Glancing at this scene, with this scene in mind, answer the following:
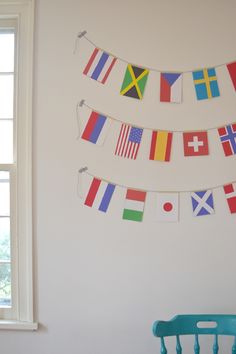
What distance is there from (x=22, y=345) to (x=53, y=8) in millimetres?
1978

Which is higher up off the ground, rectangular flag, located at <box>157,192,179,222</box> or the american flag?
the american flag

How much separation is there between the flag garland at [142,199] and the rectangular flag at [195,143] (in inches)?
8.4

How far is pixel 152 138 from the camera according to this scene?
203 cm

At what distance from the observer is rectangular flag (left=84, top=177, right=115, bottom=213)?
2.05 m

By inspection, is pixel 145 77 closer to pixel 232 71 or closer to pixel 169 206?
pixel 232 71

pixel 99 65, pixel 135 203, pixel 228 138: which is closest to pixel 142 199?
pixel 135 203

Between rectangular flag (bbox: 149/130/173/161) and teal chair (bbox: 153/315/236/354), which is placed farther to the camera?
rectangular flag (bbox: 149/130/173/161)

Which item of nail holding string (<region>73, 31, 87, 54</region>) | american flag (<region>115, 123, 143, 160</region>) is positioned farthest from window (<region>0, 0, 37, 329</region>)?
american flag (<region>115, 123, 143, 160</region>)

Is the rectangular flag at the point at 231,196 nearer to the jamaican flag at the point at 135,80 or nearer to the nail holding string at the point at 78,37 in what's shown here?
the jamaican flag at the point at 135,80

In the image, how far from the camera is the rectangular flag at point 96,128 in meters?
2.06

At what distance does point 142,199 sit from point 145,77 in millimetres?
691

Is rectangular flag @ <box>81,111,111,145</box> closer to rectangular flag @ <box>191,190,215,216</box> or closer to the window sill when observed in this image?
rectangular flag @ <box>191,190,215,216</box>

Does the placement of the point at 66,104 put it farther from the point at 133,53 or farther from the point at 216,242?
the point at 216,242

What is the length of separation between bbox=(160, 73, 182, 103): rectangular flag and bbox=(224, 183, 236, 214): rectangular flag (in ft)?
1.81
